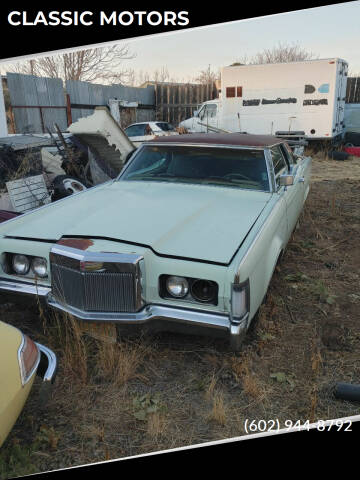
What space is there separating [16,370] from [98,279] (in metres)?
0.79

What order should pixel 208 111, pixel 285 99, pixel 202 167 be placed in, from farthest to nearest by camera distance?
pixel 208 111
pixel 285 99
pixel 202 167

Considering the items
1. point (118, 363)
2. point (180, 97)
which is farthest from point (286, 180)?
point (180, 97)

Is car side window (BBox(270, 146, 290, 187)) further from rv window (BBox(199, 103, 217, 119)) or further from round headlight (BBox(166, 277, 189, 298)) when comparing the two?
rv window (BBox(199, 103, 217, 119))

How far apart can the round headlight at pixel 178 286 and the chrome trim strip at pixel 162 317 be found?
4.2 inches

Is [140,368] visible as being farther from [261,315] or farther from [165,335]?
[261,315]

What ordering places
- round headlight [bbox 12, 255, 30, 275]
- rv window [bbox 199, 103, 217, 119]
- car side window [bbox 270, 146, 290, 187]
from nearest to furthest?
round headlight [bbox 12, 255, 30, 275]
car side window [bbox 270, 146, 290, 187]
rv window [bbox 199, 103, 217, 119]

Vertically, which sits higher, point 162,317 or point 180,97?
point 180,97

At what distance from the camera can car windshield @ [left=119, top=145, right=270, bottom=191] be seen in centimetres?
410

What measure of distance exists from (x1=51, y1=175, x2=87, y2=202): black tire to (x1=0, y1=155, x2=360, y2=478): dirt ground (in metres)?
3.27

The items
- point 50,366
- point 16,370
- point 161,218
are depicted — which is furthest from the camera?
point 161,218

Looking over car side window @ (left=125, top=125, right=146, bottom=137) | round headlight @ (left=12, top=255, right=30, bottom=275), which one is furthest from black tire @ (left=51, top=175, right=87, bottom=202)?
car side window @ (left=125, top=125, right=146, bottom=137)

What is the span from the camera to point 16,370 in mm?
2080

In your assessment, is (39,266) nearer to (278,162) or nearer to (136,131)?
(278,162)

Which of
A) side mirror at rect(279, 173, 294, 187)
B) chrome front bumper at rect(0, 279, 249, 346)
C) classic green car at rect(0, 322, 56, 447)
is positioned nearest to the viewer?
classic green car at rect(0, 322, 56, 447)
